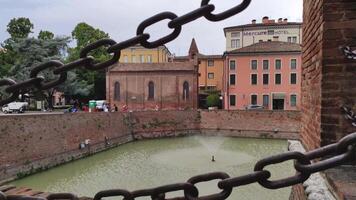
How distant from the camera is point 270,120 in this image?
29031mm

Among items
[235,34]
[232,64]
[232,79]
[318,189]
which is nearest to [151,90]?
[232,79]

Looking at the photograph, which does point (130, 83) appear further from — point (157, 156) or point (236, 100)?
point (157, 156)

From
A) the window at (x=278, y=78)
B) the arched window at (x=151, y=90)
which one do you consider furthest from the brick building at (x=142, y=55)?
the window at (x=278, y=78)

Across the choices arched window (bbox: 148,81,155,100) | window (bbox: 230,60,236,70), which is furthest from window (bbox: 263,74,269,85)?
arched window (bbox: 148,81,155,100)

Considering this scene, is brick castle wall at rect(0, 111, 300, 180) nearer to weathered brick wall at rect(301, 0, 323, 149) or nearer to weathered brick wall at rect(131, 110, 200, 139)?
weathered brick wall at rect(131, 110, 200, 139)

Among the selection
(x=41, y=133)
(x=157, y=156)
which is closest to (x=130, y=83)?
(x=157, y=156)

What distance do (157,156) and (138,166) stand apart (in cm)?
298

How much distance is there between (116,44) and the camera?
1472 mm

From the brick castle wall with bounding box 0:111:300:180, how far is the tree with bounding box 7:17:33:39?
1563 cm

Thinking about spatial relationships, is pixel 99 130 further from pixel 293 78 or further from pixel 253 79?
pixel 293 78

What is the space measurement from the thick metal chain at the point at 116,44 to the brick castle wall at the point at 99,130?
1397 centimetres

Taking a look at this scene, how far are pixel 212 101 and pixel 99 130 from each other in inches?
723

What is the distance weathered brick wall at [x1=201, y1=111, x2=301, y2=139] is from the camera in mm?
28672

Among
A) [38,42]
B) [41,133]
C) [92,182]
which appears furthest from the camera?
[38,42]
